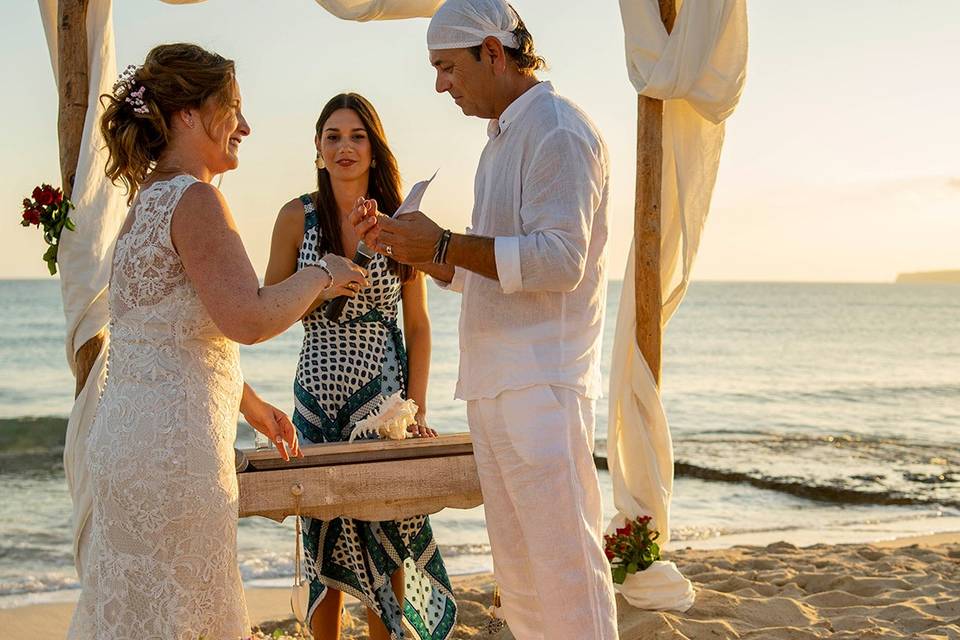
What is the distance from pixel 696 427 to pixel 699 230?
1263 centimetres

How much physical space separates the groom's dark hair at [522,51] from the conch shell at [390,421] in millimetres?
1427

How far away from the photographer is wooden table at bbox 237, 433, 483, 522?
3.57m

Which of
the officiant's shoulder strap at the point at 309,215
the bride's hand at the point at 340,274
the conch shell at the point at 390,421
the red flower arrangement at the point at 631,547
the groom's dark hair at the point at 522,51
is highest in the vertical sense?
the groom's dark hair at the point at 522,51

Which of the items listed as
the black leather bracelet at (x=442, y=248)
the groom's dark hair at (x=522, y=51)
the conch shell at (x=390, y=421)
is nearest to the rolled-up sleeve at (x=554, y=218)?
the black leather bracelet at (x=442, y=248)

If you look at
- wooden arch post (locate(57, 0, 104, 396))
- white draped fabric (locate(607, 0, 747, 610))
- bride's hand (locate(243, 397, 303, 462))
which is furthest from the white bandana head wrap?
wooden arch post (locate(57, 0, 104, 396))

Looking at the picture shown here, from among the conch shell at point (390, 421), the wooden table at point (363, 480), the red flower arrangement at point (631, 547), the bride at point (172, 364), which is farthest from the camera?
the red flower arrangement at point (631, 547)

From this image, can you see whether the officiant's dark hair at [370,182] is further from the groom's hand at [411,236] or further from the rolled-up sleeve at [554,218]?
the rolled-up sleeve at [554,218]

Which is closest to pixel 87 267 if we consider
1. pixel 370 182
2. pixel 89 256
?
pixel 89 256

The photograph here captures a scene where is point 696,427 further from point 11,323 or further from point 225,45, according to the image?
point 11,323

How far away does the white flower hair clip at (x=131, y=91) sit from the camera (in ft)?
8.56

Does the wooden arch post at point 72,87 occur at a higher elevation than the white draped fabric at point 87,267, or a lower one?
higher

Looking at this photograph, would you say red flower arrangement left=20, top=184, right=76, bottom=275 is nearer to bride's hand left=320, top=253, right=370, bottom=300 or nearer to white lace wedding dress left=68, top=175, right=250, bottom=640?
white lace wedding dress left=68, top=175, right=250, bottom=640

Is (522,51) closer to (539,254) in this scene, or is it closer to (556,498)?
(539,254)

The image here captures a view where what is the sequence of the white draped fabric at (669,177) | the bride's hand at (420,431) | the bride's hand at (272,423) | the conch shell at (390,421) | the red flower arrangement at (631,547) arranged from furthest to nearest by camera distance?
the red flower arrangement at (631,547)
the white draped fabric at (669,177)
the bride's hand at (420,431)
the conch shell at (390,421)
the bride's hand at (272,423)
